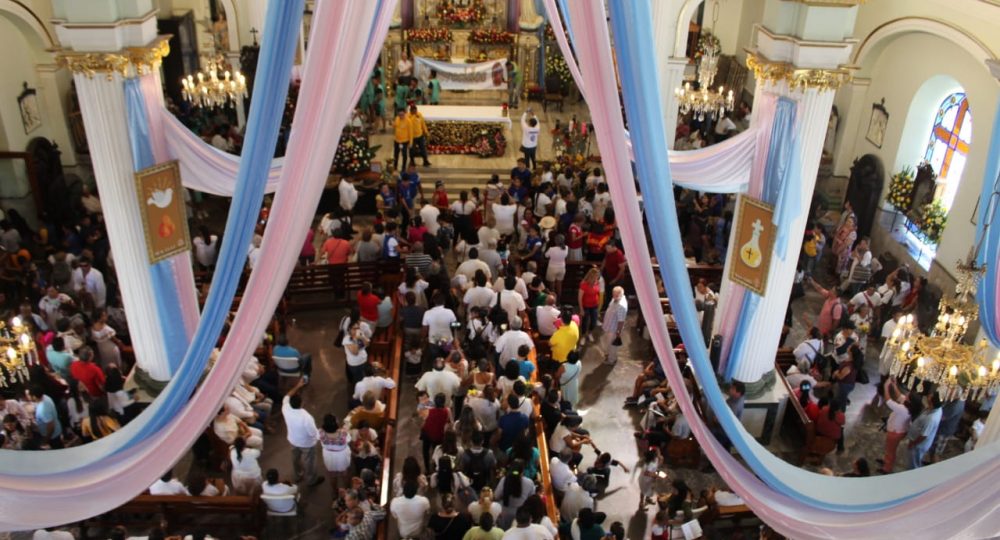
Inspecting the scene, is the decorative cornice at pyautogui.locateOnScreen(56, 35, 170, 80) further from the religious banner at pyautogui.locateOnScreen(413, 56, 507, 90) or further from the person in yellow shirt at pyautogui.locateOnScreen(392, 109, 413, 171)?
the religious banner at pyautogui.locateOnScreen(413, 56, 507, 90)

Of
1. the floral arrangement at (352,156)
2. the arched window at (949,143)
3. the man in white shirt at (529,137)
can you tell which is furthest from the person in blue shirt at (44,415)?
the arched window at (949,143)

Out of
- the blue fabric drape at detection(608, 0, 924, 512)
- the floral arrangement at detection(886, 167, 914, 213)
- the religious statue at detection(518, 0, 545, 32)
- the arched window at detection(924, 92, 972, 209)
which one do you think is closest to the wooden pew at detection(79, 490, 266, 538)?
the blue fabric drape at detection(608, 0, 924, 512)

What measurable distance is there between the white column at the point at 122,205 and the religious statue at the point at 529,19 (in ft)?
42.8

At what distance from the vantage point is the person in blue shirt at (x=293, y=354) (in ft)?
31.3

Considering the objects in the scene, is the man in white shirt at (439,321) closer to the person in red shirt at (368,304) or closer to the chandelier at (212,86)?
the person in red shirt at (368,304)

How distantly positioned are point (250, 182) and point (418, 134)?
34.4 feet

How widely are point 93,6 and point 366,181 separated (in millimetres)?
7180

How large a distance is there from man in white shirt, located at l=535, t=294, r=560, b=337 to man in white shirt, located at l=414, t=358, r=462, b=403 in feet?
5.40

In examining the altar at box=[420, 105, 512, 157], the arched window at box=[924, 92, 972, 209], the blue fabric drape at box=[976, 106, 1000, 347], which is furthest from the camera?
the altar at box=[420, 105, 512, 157]

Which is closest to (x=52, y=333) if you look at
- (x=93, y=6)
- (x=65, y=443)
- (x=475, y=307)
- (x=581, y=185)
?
(x=65, y=443)

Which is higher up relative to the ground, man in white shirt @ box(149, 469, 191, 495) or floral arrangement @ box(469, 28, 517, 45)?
floral arrangement @ box(469, 28, 517, 45)

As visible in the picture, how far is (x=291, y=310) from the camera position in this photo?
11.7 m

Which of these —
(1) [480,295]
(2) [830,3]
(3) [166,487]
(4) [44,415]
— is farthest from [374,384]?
(2) [830,3]

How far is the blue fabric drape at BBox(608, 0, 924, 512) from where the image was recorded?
4.57 meters
